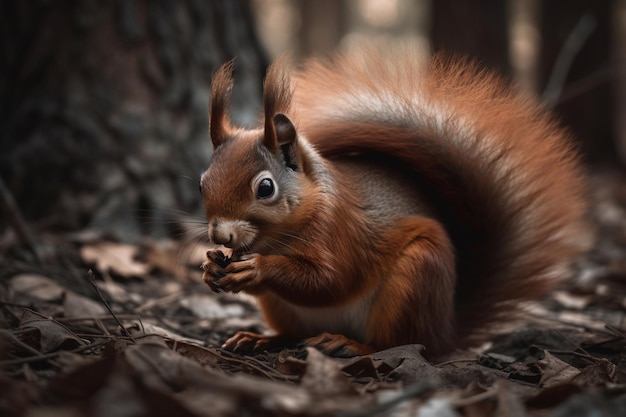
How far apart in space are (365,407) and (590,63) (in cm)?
540

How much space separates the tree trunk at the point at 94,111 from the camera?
3.01m

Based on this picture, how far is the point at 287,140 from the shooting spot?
1873 mm

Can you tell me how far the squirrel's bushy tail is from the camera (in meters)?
2.05

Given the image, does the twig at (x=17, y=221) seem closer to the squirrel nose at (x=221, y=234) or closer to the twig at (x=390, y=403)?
the squirrel nose at (x=221, y=234)

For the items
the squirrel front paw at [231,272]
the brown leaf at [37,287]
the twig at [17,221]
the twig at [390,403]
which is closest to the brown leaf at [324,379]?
the twig at [390,403]

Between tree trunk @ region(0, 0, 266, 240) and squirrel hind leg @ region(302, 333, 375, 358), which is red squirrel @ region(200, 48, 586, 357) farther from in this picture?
tree trunk @ region(0, 0, 266, 240)

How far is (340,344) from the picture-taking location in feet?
6.21

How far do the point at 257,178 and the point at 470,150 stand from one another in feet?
2.36

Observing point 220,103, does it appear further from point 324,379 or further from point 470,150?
point 324,379

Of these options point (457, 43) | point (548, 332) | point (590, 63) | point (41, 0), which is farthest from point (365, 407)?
point (590, 63)

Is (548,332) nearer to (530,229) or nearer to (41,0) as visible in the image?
(530,229)

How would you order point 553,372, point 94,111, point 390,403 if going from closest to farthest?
point 390,403 → point 553,372 → point 94,111

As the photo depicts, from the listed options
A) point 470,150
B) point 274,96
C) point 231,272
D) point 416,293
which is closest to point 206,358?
point 231,272

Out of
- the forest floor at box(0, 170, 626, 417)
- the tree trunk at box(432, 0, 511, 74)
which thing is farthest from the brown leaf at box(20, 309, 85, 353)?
the tree trunk at box(432, 0, 511, 74)
